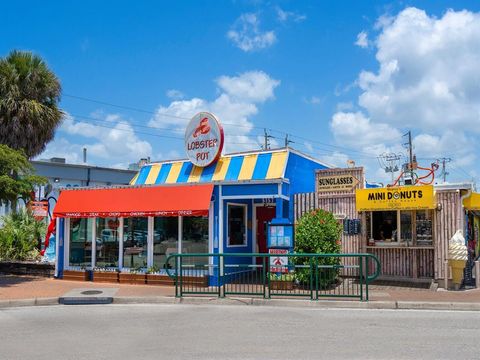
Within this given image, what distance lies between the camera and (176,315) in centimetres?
1177

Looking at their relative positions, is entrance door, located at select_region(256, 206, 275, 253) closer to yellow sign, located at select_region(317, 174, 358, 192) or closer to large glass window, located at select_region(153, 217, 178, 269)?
yellow sign, located at select_region(317, 174, 358, 192)

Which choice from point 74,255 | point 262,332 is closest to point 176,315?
point 262,332

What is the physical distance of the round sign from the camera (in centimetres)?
1841

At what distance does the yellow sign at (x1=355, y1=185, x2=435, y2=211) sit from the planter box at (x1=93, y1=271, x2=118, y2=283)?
26.7 ft

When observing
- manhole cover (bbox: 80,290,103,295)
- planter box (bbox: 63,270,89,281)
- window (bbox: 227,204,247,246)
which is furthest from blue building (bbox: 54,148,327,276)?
manhole cover (bbox: 80,290,103,295)

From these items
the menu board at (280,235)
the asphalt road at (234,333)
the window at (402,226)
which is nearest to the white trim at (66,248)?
the asphalt road at (234,333)

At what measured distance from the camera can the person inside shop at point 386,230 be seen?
16656mm

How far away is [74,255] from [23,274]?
229 centimetres

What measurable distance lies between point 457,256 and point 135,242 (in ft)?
32.8

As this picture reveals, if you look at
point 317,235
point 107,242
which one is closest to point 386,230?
point 317,235

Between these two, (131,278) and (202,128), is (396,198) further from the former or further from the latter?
(131,278)

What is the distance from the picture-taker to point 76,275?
1862 cm

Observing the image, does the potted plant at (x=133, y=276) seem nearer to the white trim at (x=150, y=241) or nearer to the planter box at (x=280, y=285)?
the white trim at (x=150, y=241)

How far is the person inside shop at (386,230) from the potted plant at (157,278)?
6.59m
